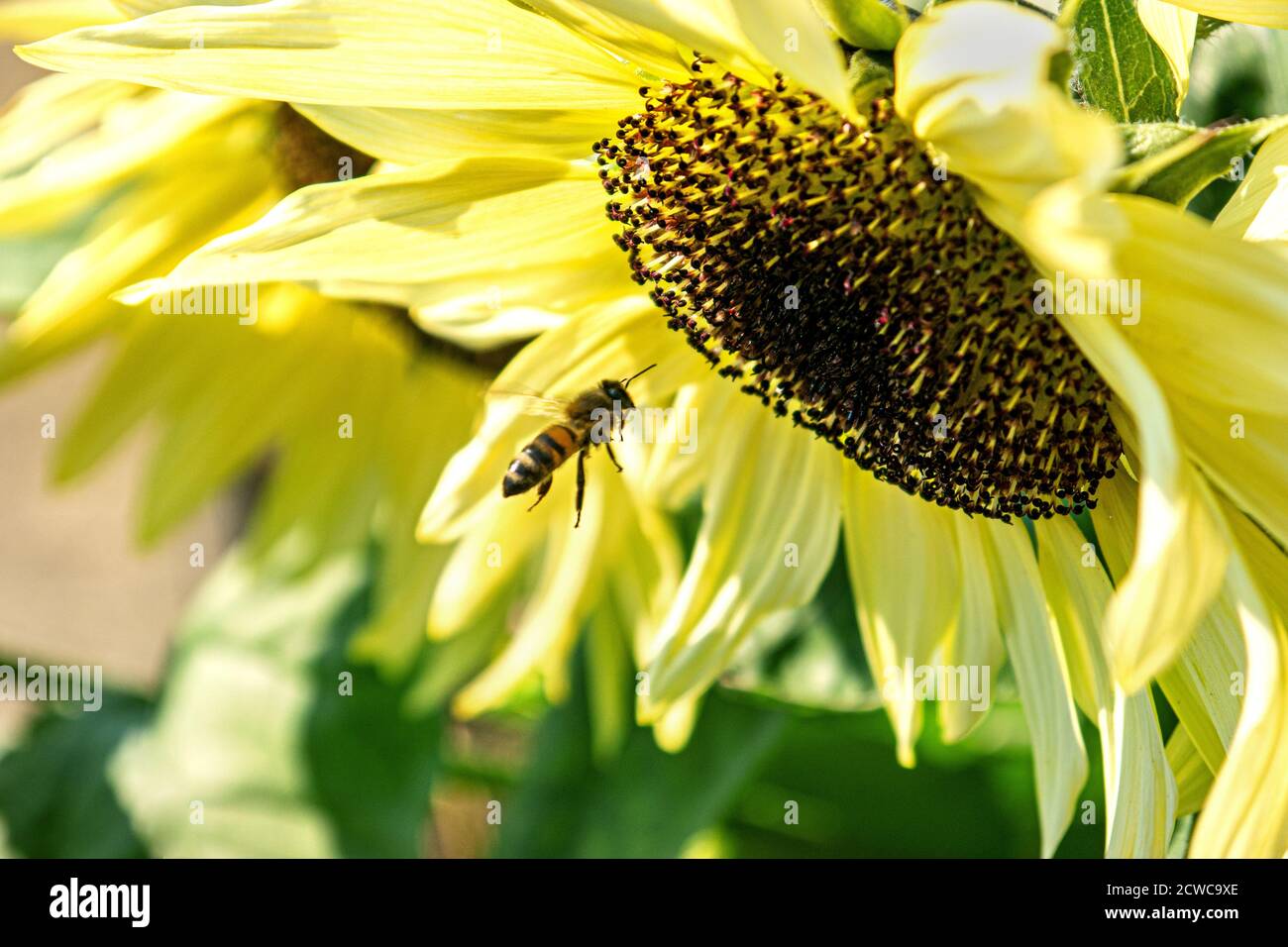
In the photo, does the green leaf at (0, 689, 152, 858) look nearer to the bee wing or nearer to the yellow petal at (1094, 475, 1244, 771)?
the bee wing

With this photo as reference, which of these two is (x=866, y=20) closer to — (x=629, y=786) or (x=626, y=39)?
(x=626, y=39)

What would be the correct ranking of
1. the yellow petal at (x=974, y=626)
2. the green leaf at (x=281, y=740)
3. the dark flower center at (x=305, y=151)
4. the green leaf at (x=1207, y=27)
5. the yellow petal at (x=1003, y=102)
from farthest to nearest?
the green leaf at (x=281, y=740), the dark flower center at (x=305, y=151), the yellow petal at (x=974, y=626), the green leaf at (x=1207, y=27), the yellow petal at (x=1003, y=102)

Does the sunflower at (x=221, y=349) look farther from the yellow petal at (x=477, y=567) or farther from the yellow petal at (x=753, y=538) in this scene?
the yellow petal at (x=753, y=538)

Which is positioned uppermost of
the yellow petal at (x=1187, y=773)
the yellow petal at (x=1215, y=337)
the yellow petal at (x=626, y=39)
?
the yellow petal at (x=626, y=39)

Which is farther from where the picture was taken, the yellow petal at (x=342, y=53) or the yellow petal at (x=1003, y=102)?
the yellow petal at (x=342, y=53)

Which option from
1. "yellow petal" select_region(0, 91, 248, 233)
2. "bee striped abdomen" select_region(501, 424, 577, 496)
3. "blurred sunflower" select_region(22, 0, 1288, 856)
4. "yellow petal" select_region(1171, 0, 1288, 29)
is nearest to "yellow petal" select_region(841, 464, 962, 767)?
"blurred sunflower" select_region(22, 0, 1288, 856)

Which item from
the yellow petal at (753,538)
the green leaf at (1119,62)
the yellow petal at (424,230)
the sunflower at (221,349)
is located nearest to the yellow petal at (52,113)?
the sunflower at (221,349)

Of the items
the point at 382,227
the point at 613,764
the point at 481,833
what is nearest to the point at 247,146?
the point at 382,227
